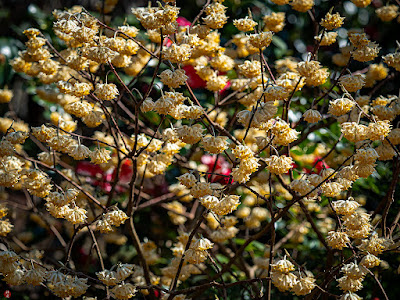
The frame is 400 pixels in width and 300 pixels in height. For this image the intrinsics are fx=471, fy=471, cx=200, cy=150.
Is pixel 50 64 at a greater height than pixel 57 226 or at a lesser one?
greater

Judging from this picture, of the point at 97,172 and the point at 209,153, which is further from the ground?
the point at 209,153

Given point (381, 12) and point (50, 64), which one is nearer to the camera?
point (50, 64)

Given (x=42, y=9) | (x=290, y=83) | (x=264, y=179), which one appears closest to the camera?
(x=290, y=83)

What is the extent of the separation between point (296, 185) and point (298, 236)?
849 mm

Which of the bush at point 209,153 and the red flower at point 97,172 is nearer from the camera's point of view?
the bush at point 209,153

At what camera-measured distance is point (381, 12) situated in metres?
1.65

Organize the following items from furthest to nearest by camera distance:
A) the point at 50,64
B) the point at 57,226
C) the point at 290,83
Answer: the point at 57,226
the point at 50,64
the point at 290,83

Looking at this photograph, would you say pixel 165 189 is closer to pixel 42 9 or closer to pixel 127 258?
pixel 127 258

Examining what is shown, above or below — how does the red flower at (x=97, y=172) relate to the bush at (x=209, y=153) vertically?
below

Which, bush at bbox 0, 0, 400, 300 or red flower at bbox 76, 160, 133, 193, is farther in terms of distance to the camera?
red flower at bbox 76, 160, 133, 193

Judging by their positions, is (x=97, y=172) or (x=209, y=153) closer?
(x=209, y=153)

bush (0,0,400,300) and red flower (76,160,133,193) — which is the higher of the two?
bush (0,0,400,300)

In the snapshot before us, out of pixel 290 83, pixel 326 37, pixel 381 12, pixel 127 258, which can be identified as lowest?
pixel 127 258

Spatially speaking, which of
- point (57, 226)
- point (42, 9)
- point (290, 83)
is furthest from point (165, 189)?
point (42, 9)
